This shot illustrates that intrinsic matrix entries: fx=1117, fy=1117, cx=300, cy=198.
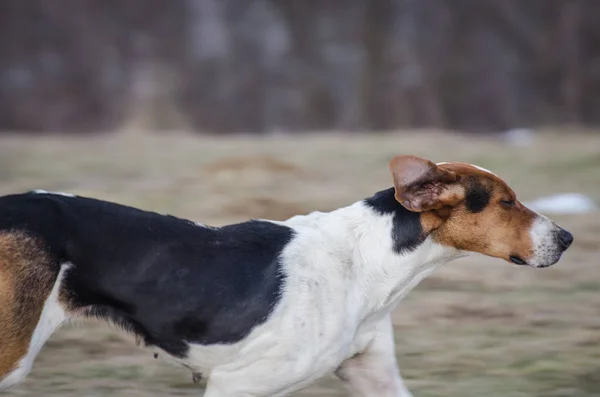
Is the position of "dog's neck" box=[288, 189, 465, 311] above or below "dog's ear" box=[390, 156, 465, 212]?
below

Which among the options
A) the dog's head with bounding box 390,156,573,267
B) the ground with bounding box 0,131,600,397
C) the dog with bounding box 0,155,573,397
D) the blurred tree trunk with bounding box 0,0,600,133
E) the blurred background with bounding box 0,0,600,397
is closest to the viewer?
the dog with bounding box 0,155,573,397

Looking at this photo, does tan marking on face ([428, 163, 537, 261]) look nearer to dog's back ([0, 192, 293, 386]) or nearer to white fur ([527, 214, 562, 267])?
white fur ([527, 214, 562, 267])

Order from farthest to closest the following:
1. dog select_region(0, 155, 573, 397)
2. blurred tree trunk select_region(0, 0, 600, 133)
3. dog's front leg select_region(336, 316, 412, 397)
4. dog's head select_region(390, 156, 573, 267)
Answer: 1. blurred tree trunk select_region(0, 0, 600, 133)
2. dog's front leg select_region(336, 316, 412, 397)
3. dog's head select_region(390, 156, 573, 267)
4. dog select_region(0, 155, 573, 397)

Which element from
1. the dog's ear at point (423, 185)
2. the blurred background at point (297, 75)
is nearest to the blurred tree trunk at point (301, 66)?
the blurred background at point (297, 75)

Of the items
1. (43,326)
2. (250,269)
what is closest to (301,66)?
(250,269)

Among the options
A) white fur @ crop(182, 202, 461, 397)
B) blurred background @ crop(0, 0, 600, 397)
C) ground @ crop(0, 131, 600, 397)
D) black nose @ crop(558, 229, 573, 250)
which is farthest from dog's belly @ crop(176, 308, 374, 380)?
blurred background @ crop(0, 0, 600, 397)

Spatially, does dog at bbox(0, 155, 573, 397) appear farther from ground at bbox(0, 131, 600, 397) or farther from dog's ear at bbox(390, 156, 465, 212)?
ground at bbox(0, 131, 600, 397)

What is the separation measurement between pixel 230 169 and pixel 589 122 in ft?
40.5

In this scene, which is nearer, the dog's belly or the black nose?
the dog's belly

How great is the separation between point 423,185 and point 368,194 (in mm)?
8603

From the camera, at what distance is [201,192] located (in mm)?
13211

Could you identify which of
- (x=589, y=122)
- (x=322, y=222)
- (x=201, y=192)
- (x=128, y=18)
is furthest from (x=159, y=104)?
(x=322, y=222)

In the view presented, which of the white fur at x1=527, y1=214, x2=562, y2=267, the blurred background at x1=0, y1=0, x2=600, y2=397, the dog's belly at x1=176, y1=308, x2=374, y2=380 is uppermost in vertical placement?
the blurred background at x1=0, y1=0, x2=600, y2=397

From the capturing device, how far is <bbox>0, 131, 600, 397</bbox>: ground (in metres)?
6.13
